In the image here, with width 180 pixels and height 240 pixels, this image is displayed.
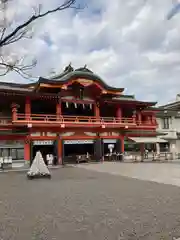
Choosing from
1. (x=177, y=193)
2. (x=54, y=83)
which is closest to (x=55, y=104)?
Result: (x=54, y=83)

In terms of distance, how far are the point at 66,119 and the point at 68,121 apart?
284mm

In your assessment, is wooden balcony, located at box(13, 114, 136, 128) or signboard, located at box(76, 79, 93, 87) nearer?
wooden balcony, located at box(13, 114, 136, 128)

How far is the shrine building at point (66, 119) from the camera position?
955 inches

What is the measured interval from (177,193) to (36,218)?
217 inches

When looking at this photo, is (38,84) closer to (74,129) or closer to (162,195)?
(74,129)

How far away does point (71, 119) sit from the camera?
87.7 ft

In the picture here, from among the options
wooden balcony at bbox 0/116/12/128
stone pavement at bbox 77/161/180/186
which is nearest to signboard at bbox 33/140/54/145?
wooden balcony at bbox 0/116/12/128

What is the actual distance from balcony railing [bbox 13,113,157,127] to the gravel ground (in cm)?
1377

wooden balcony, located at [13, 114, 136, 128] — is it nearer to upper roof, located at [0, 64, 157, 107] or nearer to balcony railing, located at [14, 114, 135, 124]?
balcony railing, located at [14, 114, 135, 124]

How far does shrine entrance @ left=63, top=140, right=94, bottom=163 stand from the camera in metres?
27.0

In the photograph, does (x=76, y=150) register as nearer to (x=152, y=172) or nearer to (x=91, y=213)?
(x=152, y=172)

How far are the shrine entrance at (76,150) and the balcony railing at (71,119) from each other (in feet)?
6.79

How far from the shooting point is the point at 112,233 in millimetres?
5473

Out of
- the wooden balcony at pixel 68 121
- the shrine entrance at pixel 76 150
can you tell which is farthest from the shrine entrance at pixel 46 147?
the wooden balcony at pixel 68 121
